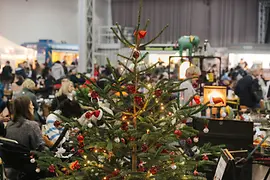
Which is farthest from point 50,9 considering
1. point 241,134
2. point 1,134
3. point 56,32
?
point 241,134

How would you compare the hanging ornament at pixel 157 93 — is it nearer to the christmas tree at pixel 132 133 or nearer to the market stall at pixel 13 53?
the christmas tree at pixel 132 133

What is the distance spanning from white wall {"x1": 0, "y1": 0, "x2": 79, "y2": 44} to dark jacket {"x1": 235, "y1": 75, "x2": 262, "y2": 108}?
1157 centimetres

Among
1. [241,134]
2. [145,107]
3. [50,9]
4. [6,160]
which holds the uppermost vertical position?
[50,9]

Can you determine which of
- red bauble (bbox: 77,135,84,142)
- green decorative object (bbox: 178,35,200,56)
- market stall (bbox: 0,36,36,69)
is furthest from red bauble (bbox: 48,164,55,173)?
market stall (bbox: 0,36,36,69)

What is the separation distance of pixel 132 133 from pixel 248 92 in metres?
6.44

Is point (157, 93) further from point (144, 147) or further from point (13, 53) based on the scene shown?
point (13, 53)

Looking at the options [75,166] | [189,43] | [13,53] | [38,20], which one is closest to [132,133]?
[75,166]

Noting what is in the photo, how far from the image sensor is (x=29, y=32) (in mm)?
17734

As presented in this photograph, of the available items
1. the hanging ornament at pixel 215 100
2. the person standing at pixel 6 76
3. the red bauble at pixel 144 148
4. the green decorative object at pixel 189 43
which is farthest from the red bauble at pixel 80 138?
the person standing at pixel 6 76

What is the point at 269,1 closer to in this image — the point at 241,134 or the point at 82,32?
the point at 82,32

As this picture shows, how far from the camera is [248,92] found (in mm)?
8359

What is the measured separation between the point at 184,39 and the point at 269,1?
38.1ft

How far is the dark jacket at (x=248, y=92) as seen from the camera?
8305mm

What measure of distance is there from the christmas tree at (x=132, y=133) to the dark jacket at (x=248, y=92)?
19.8ft
